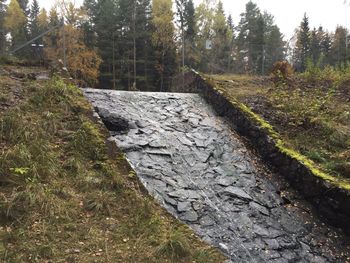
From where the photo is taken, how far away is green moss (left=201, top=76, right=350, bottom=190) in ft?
19.9

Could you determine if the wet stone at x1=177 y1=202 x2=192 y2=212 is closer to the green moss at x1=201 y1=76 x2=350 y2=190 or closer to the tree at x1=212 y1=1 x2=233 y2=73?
the green moss at x1=201 y1=76 x2=350 y2=190

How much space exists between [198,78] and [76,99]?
4.84m

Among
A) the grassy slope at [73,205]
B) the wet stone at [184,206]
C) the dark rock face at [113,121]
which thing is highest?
the dark rock face at [113,121]

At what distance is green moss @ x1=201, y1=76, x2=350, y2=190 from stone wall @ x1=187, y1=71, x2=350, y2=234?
0.04 metres

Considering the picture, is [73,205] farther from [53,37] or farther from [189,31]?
[189,31]

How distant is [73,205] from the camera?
16.2 feet

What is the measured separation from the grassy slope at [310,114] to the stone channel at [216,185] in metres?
0.98

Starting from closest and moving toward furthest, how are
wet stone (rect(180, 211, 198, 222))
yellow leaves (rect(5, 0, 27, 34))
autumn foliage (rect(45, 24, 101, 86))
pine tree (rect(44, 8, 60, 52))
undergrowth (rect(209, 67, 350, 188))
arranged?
wet stone (rect(180, 211, 198, 222)), undergrowth (rect(209, 67, 350, 188)), autumn foliage (rect(45, 24, 101, 86)), pine tree (rect(44, 8, 60, 52)), yellow leaves (rect(5, 0, 27, 34))

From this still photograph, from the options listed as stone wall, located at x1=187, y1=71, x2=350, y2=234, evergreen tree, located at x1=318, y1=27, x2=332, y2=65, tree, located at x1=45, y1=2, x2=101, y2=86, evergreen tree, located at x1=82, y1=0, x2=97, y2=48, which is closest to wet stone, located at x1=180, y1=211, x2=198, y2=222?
A: stone wall, located at x1=187, y1=71, x2=350, y2=234

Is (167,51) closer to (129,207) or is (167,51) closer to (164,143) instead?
(164,143)

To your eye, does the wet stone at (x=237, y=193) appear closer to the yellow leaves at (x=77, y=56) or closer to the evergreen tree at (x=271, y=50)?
the yellow leaves at (x=77, y=56)

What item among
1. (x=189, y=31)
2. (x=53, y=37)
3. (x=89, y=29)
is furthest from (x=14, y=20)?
(x=189, y=31)

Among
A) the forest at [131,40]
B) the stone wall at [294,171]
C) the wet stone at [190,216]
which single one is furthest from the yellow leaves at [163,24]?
the wet stone at [190,216]

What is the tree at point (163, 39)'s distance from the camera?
29.2m
